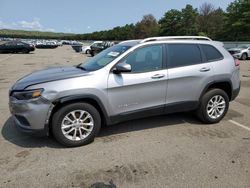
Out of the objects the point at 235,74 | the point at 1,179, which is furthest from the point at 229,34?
the point at 1,179

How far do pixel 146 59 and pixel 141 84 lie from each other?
491 millimetres

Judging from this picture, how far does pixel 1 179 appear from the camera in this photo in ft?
11.3

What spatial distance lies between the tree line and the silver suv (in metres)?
50.8

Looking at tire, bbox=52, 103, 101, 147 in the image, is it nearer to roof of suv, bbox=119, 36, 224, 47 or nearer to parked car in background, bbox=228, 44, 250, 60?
roof of suv, bbox=119, 36, 224, 47

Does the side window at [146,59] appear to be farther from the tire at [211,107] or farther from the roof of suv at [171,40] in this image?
the tire at [211,107]

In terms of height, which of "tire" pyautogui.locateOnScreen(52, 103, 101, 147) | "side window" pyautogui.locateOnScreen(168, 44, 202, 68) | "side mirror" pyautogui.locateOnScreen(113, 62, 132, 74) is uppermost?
"side window" pyautogui.locateOnScreen(168, 44, 202, 68)

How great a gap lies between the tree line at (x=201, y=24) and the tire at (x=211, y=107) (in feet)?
166

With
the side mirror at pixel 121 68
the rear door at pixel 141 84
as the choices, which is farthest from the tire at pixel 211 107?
the side mirror at pixel 121 68

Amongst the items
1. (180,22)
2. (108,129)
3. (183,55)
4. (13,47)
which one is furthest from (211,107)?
(180,22)

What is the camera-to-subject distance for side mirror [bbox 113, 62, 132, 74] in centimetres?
438

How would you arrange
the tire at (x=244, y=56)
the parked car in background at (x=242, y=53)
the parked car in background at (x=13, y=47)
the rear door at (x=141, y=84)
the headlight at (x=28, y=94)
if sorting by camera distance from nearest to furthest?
the headlight at (x=28, y=94), the rear door at (x=141, y=84), the parked car in background at (x=242, y=53), the tire at (x=244, y=56), the parked car in background at (x=13, y=47)

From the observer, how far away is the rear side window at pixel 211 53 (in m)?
5.37

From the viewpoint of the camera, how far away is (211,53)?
5422mm

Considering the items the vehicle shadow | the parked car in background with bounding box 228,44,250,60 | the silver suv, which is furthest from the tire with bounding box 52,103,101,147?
the parked car in background with bounding box 228,44,250,60
